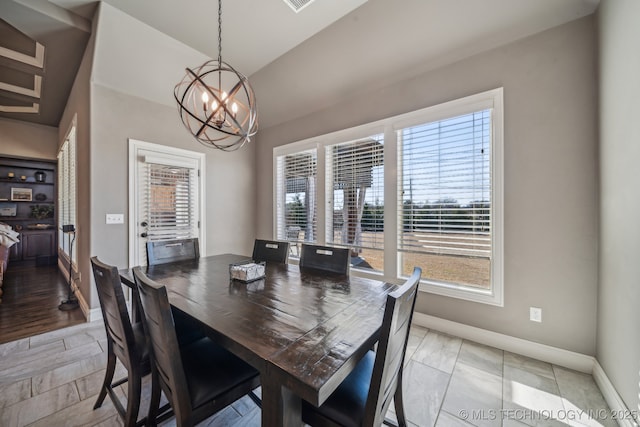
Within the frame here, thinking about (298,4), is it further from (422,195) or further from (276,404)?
(276,404)

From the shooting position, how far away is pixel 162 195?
3.43 m

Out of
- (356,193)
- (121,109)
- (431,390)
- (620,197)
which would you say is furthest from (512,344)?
(121,109)

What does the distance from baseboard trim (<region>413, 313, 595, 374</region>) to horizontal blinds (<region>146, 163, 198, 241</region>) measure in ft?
11.1

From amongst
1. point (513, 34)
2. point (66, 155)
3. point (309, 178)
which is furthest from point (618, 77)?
point (66, 155)

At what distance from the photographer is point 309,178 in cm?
384

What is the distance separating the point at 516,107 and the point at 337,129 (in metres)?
1.98

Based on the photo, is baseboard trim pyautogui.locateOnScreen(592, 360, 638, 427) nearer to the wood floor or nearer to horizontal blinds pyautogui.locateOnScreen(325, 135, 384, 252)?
horizontal blinds pyautogui.locateOnScreen(325, 135, 384, 252)

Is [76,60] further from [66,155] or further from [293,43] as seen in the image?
[293,43]

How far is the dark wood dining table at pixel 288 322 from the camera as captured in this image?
83cm

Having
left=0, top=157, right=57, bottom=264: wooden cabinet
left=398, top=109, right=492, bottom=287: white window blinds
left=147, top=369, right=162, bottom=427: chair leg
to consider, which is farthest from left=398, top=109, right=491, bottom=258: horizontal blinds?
left=0, top=157, right=57, bottom=264: wooden cabinet

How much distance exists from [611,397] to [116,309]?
2.98 m

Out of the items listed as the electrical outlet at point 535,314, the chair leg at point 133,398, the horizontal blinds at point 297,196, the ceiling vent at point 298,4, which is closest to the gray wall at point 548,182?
the electrical outlet at point 535,314

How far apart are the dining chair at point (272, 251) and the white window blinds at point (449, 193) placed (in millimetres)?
1345

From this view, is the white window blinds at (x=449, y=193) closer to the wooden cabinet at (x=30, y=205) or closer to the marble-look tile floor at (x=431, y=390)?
the marble-look tile floor at (x=431, y=390)
